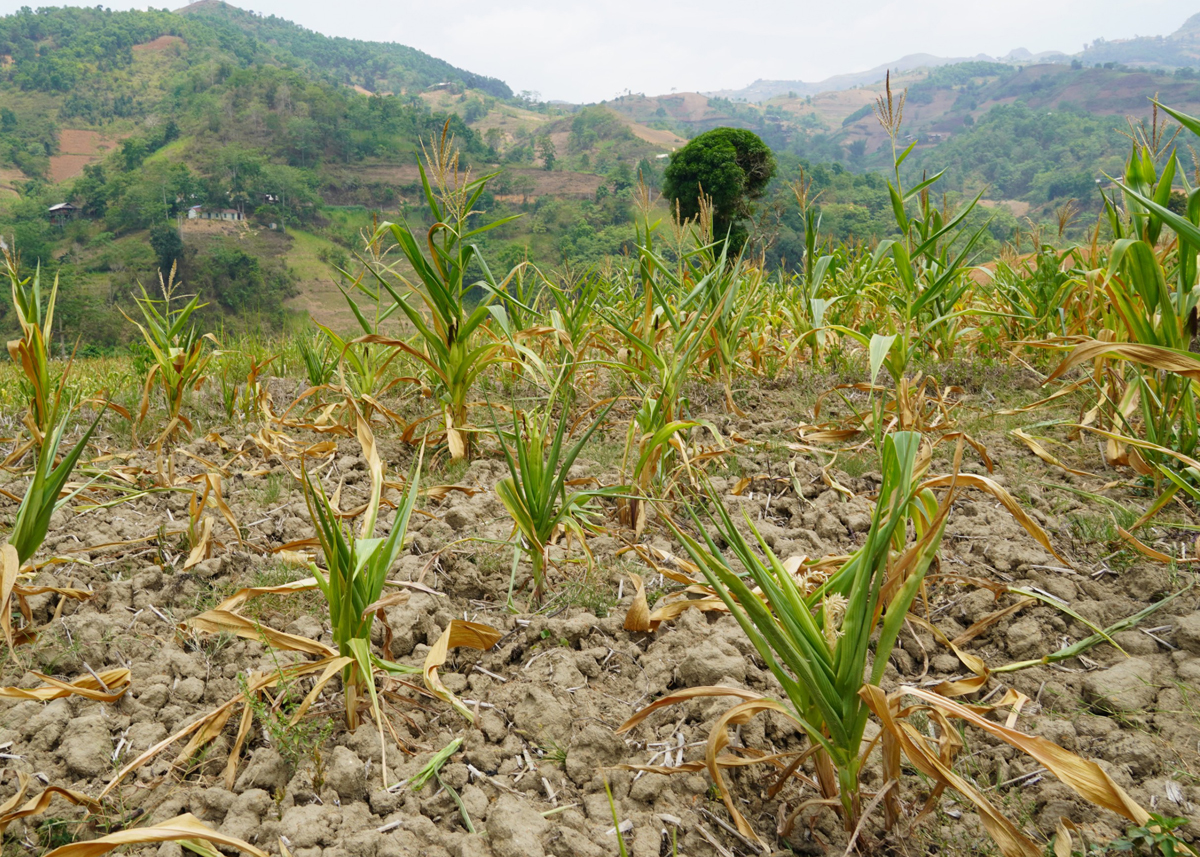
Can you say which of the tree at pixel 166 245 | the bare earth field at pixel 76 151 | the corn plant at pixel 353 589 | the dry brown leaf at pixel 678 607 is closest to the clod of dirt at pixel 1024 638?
the dry brown leaf at pixel 678 607

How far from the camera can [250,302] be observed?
4572 centimetres

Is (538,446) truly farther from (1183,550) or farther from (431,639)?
(1183,550)

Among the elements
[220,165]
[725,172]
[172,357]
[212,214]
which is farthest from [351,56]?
[172,357]

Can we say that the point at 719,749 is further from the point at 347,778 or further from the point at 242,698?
the point at 242,698

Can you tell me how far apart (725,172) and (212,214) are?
61.4 meters

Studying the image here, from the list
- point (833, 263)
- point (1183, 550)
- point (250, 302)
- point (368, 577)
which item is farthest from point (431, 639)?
point (250, 302)

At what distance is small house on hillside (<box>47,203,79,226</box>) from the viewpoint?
61.0 m

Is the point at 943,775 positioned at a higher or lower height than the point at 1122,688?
higher

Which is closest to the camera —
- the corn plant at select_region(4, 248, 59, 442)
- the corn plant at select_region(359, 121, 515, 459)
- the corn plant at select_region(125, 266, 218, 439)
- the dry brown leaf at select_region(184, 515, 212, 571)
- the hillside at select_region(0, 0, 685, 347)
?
the dry brown leaf at select_region(184, 515, 212, 571)

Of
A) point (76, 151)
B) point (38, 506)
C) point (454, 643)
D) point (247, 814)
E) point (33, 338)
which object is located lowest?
point (247, 814)

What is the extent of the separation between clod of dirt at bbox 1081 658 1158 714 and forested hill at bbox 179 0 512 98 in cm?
16586

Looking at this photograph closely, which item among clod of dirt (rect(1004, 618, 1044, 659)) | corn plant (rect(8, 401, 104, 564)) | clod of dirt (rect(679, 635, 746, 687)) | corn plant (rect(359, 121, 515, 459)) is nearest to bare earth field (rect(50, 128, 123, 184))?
corn plant (rect(359, 121, 515, 459))

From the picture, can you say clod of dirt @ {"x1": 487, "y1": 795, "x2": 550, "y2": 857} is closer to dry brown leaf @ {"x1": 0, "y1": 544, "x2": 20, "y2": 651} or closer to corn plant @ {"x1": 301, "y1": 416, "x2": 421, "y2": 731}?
corn plant @ {"x1": 301, "y1": 416, "x2": 421, "y2": 731}

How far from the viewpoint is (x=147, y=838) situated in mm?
838
